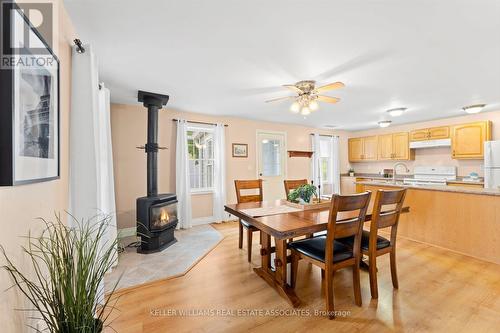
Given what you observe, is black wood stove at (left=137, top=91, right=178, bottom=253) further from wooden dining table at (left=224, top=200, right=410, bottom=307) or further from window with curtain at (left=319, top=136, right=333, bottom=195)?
window with curtain at (left=319, top=136, right=333, bottom=195)

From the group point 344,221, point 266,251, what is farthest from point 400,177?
point 266,251

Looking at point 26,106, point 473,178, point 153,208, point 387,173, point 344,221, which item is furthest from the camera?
point 387,173

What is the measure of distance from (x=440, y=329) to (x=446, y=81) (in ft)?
9.26

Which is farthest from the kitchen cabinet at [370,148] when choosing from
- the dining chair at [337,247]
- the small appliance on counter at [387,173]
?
the dining chair at [337,247]

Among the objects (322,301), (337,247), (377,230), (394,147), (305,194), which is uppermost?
(394,147)

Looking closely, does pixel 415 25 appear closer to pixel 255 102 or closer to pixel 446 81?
pixel 446 81

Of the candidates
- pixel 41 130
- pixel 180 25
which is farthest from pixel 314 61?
pixel 41 130

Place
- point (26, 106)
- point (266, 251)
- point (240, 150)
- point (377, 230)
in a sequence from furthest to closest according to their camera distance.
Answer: point (240, 150) < point (266, 251) < point (377, 230) < point (26, 106)

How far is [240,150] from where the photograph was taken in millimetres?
4906

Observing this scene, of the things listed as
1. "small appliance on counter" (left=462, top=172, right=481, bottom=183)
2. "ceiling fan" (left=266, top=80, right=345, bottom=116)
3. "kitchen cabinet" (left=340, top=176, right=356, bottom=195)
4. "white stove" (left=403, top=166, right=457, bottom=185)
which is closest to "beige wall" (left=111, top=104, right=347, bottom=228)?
"ceiling fan" (left=266, top=80, right=345, bottom=116)

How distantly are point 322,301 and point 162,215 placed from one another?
91.1 inches

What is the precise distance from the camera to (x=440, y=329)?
1589mm

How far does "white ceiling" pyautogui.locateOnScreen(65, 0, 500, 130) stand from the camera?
1.49 metres

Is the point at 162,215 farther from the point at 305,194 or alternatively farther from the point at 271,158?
the point at 271,158
